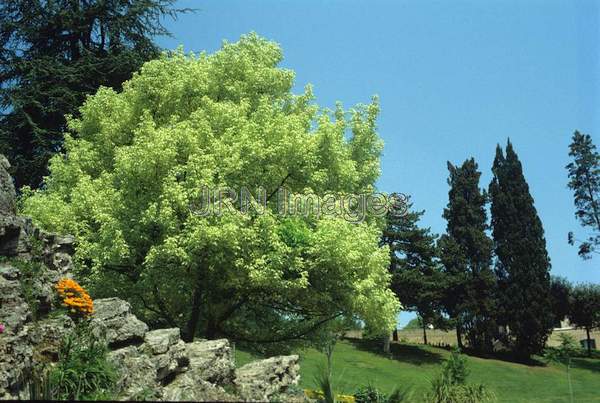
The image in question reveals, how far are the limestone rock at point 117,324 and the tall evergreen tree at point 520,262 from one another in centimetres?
5248

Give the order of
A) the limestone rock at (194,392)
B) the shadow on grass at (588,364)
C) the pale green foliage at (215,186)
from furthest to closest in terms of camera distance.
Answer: the shadow on grass at (588,364), the pale green foliage at (215,186), the limestone rock at (194,392)

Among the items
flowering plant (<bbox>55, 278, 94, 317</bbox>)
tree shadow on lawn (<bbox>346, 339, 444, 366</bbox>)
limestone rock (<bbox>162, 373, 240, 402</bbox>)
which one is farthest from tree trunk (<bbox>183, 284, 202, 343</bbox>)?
tree shadow on lawn (<bbox>346, 339, 444, 366</bbox>)

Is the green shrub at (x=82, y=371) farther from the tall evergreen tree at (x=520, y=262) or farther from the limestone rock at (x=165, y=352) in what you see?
the tall evergreen tree at (x=520, y=262)

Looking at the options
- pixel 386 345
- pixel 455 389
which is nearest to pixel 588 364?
pixel 386 345

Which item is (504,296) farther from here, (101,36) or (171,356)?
(171,356)

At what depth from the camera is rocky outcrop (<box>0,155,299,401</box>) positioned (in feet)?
42.7

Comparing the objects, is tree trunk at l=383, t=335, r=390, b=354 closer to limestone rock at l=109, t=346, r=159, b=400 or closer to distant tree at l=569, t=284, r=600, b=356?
distant tree at l=569, t=284, r=600, b=356

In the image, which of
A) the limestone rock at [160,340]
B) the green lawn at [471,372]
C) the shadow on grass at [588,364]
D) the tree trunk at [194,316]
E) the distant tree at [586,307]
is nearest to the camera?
the limestone rock at [160,340]

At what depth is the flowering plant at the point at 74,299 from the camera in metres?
14.9

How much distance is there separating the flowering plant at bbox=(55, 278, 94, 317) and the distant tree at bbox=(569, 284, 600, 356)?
239ft

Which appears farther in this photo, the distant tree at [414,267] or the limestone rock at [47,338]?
the distant tree at [414,267]

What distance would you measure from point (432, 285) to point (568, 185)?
73.3 ft

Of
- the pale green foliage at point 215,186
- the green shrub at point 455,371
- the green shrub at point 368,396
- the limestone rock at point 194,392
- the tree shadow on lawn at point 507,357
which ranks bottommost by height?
the green shrub at point 368,396

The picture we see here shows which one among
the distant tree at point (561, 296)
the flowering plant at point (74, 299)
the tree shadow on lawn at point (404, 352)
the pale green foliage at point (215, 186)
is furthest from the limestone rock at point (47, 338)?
the distant tree at point (561, 296)
